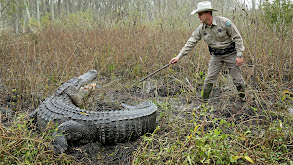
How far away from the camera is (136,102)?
4094 millimetres

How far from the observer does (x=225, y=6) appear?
15.5ft

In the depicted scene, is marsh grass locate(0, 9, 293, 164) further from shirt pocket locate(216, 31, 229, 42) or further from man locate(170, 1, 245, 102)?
shirt pocket locate(216, 31, 229, 42)

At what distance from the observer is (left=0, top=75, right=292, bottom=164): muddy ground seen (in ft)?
8.42

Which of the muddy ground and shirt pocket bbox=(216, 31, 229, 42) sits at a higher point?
shirt pocket bbox=(216, 31, 229, 42)

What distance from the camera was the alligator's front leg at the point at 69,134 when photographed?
259 cm

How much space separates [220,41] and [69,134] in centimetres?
256

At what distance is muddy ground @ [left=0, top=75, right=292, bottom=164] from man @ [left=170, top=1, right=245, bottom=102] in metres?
0.28

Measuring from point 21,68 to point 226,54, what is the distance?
3.73 m

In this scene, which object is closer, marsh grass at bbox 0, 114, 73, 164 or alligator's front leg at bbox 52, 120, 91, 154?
marsh grass at bbox 0, 114, 73, 164

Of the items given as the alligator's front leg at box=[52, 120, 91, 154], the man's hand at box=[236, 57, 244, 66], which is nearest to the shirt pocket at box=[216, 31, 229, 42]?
the man's hand at box=[236, 57, 244, 66]

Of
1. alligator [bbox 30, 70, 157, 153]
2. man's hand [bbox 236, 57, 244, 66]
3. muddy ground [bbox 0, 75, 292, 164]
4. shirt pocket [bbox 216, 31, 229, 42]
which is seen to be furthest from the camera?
shirt pocket [bbox 216, 31, 229, 42]

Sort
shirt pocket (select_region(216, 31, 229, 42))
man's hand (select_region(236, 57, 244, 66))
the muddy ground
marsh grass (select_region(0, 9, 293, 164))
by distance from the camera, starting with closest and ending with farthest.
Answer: marsh grass (select_region(0, 9, 293, 164)), the muddy ground, man's hand (select_region(236, 57, 244, 66)), shirt pocket (select_region(216, 31, 229, 42))

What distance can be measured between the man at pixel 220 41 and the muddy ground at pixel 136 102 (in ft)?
0.93

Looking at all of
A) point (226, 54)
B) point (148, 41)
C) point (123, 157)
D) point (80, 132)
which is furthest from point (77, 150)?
point (148, 41)
